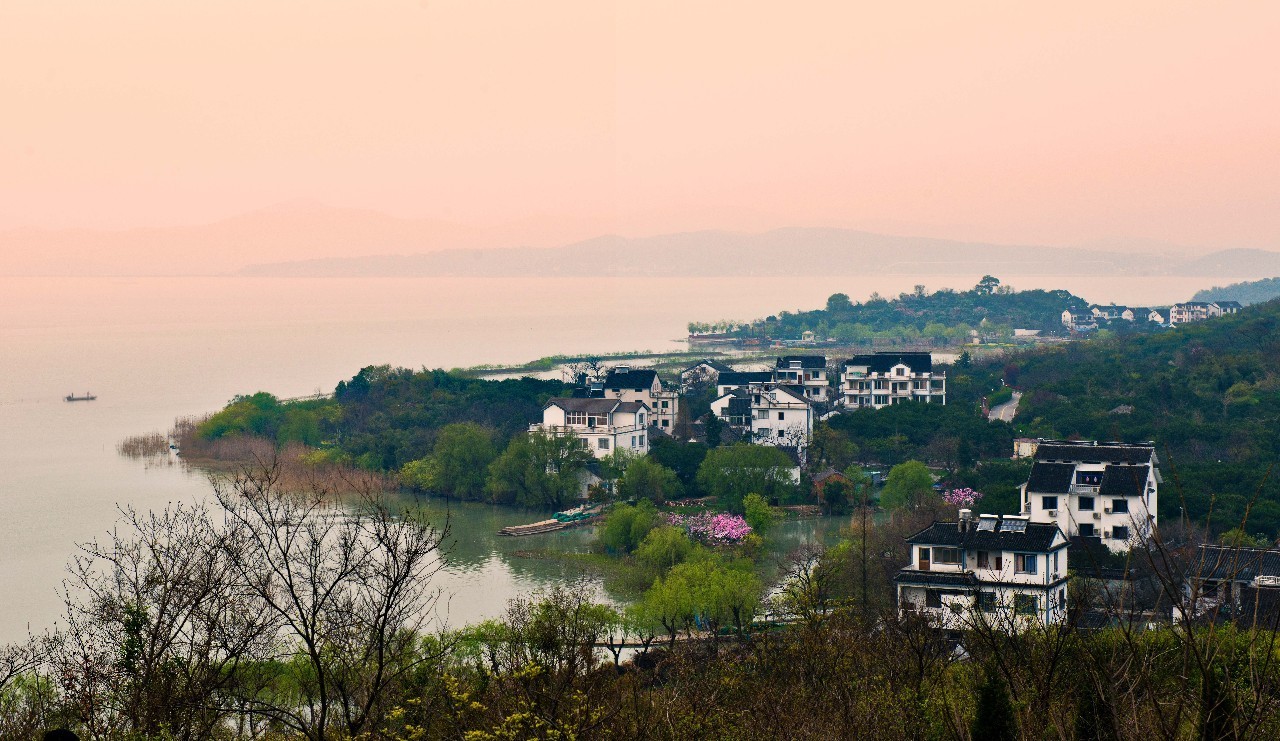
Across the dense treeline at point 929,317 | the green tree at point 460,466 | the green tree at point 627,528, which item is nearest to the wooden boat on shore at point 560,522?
the green tree at point 627,528

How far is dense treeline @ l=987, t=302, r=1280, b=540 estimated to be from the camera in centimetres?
1315

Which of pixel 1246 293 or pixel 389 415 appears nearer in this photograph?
pixel 389 415

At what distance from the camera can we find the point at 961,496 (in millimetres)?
14773

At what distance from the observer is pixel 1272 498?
41.4ft

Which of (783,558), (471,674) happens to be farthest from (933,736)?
(783,558)

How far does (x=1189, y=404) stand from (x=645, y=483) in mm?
8255

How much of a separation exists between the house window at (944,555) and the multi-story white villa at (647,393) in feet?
37.6

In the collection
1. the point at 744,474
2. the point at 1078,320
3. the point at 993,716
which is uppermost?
the point at 993,716

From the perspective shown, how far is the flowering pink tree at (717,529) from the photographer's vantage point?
44.9 feet

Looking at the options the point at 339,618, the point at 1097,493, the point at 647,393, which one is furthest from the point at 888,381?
the point at 339,618

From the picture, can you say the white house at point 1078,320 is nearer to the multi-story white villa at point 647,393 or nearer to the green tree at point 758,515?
the multi-story white villa at point 647,393

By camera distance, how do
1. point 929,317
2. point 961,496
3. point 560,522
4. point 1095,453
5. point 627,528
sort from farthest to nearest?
1. point 929,317
2. point 560,522
3. point 961,496
4. point 627,528
5. point 1095,453

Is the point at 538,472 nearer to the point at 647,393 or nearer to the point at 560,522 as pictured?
the point at 560,522

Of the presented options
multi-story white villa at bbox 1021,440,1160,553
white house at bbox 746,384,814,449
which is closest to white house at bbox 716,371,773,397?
white house at bbox 746,384,814,449
